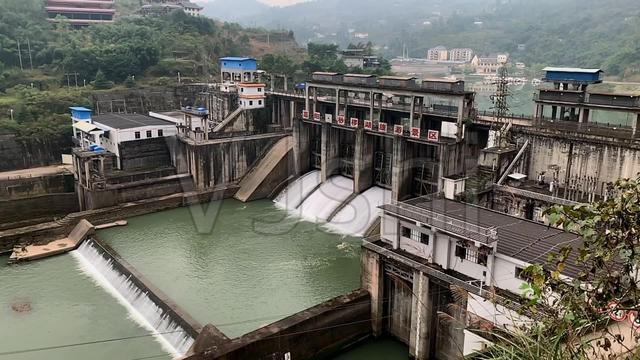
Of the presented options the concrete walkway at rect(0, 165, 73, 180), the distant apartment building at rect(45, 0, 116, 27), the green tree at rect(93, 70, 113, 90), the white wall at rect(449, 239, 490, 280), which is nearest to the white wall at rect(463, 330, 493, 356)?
the white wall at rect(449, 239, 490, 280)

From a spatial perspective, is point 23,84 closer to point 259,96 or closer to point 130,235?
point 259,96

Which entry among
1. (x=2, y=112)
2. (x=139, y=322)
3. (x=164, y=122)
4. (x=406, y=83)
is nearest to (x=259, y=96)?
(x=164, y=122)

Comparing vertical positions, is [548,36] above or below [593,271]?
above

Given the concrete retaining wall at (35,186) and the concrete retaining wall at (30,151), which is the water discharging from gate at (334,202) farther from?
the concrete retaining wall at (30,151)

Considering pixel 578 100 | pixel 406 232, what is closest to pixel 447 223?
pixel 406 232

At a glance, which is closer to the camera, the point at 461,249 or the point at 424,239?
the point at 461,249

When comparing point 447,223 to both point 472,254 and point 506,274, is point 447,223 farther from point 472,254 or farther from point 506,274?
point 506,274

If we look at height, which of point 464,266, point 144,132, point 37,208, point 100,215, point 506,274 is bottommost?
point 100,215

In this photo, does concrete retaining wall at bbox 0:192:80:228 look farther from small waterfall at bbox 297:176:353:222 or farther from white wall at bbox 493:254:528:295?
white wall at bbox 493:254:528:295
